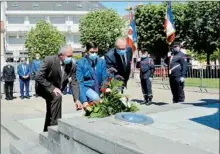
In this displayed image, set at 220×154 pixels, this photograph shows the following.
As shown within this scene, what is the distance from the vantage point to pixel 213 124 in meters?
5.44

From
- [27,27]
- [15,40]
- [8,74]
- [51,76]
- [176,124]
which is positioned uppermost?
[27,27]

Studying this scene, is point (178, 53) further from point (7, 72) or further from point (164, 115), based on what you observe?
point (7, 72)

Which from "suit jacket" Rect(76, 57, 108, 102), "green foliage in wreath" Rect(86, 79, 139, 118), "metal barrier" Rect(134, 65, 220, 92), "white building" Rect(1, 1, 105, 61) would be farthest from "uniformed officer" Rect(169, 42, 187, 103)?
"white building" Rect(1, 1, 105, 61)

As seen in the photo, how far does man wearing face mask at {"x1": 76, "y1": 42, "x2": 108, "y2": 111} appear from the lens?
6.31 metres

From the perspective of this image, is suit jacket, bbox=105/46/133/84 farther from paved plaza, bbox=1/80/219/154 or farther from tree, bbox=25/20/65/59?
tree, bbox=25/20/65/59

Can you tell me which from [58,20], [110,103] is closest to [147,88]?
[110,103]

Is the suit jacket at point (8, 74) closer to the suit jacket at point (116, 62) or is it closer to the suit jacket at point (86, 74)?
the suit jacket at point (116, 62)

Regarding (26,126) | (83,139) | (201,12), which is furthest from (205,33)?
(83,139)

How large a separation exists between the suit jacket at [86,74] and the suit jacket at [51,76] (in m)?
0.14

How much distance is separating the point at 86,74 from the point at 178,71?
4.83m

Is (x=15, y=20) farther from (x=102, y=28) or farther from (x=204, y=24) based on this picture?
(x=204, y=24)

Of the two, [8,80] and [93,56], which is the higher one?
[93,56]

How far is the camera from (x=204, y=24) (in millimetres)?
34906

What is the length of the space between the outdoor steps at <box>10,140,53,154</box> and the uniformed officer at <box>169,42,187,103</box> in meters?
5.29
